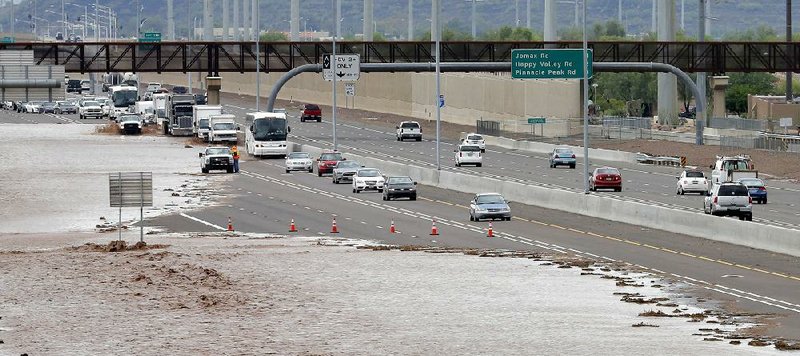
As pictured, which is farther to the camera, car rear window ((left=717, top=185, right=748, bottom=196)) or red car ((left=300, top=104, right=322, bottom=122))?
red car ((left=300, top=104, right=322, bottom=122))

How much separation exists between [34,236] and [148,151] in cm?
5626

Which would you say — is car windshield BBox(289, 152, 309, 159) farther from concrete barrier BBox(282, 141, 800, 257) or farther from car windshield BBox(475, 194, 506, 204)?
car windshield BBox(475, 194, 506, 204)

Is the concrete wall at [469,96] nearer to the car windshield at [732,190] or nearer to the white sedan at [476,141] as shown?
the white sedan at [476,141]

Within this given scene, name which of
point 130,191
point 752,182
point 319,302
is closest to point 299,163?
point 752,182

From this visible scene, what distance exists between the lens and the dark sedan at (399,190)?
8144 cm

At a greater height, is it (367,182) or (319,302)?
(367,182)

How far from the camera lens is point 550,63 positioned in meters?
95.8

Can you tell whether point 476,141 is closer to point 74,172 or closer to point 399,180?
point 74,172

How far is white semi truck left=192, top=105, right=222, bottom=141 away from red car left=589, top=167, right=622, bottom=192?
168 ft

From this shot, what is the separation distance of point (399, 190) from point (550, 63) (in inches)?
700

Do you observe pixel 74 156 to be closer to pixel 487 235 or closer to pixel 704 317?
pixel 487 235

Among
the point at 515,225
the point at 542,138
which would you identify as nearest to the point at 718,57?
the point at 542,138

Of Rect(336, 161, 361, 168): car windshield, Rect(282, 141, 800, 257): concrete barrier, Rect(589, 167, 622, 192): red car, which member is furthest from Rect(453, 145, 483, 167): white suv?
Rect(589, 167, 622, 192): red car

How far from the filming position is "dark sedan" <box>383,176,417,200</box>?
81438 millimetres
